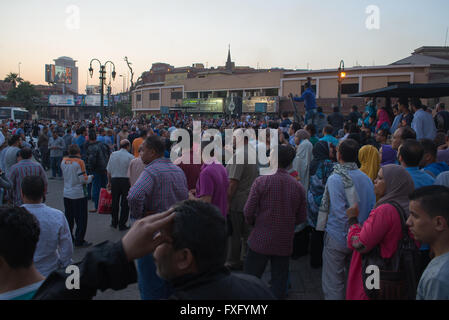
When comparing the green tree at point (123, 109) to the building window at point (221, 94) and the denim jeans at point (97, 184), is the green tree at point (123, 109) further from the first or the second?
the denim jeans at point (97, 184)

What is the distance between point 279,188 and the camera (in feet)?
12.2

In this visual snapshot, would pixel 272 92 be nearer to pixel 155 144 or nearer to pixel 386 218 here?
pixel 155 144

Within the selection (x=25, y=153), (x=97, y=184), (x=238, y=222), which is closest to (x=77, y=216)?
(x=25, y=153)

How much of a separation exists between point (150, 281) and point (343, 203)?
2.11 metres

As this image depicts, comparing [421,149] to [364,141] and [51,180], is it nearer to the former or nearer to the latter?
[364,141]

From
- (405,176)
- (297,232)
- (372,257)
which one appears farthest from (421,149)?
(297,232)

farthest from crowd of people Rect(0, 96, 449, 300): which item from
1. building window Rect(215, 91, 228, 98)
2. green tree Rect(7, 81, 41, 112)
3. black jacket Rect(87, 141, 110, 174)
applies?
green tree Rect(7, 81, 41, 112)

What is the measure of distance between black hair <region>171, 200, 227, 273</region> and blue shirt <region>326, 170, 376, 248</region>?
2437 millimetres

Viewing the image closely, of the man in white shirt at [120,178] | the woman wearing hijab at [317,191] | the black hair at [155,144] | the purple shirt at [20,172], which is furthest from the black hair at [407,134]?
the purple shirt at [20,172]

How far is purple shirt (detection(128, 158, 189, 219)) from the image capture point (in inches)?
137

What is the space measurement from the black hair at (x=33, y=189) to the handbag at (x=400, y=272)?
3437 mm

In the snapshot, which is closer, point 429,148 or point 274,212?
point 274,212

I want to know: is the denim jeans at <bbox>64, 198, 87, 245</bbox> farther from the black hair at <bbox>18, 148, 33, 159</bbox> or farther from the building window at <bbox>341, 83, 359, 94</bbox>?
the building window at <bbox>341, 83, 359, 94</bbox>

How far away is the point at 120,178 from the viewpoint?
7.14 metres
